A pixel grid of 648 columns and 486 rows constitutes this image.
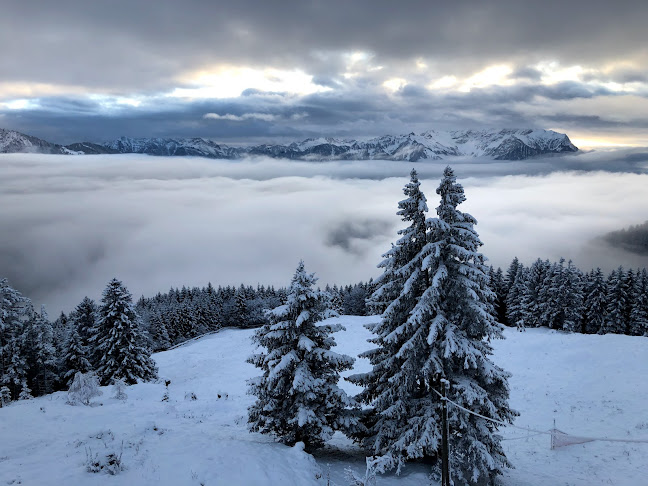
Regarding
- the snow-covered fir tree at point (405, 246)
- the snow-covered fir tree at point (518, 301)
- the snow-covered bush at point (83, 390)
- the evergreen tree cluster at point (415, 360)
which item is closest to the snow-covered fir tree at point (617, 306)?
the snow-covered fir tree at point (518, 301)

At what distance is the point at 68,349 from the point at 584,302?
7556cm

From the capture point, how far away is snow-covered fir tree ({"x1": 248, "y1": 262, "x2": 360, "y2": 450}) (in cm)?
1431

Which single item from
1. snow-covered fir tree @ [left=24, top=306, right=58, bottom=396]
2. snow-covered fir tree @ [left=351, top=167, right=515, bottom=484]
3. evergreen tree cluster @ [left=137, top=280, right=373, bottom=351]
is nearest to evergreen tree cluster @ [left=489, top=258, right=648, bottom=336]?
evergreen tree cluster @ [left=137, top=280, right=373, bottom=351]

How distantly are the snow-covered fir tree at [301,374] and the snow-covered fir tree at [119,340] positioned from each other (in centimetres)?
2369

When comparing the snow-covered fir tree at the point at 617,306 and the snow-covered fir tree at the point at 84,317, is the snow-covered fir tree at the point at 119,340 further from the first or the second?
the snow-covered fir tree at the point at 617,306

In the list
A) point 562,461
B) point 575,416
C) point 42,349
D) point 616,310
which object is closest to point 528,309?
point 616,310

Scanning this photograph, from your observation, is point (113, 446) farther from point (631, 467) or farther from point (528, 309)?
point (528, 309)

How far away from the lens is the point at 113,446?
1270 cm

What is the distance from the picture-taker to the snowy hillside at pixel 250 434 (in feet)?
37.9

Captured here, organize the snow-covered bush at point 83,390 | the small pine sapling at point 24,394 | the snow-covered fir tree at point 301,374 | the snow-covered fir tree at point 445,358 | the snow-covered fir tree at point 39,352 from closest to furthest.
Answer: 1. the snow-covered fir tree at point 445,358
2. the snow-covered fir tree at point 301,374
3. the snow-covered bush at point 83,390
4. the small pine sapling at point 24,394
5. the snow-covered fir tree at point 39,352

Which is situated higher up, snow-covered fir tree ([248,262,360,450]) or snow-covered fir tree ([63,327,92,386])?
snow-covered fir tree ([248,262,360,450])

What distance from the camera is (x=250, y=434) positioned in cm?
1748

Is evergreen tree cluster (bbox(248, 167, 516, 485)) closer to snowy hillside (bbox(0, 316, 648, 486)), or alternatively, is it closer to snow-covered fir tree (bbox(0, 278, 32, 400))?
snowy hillside (bbox(0, 316, 648, 486))

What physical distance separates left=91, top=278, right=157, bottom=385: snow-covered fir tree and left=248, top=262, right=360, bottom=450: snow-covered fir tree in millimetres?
23693
